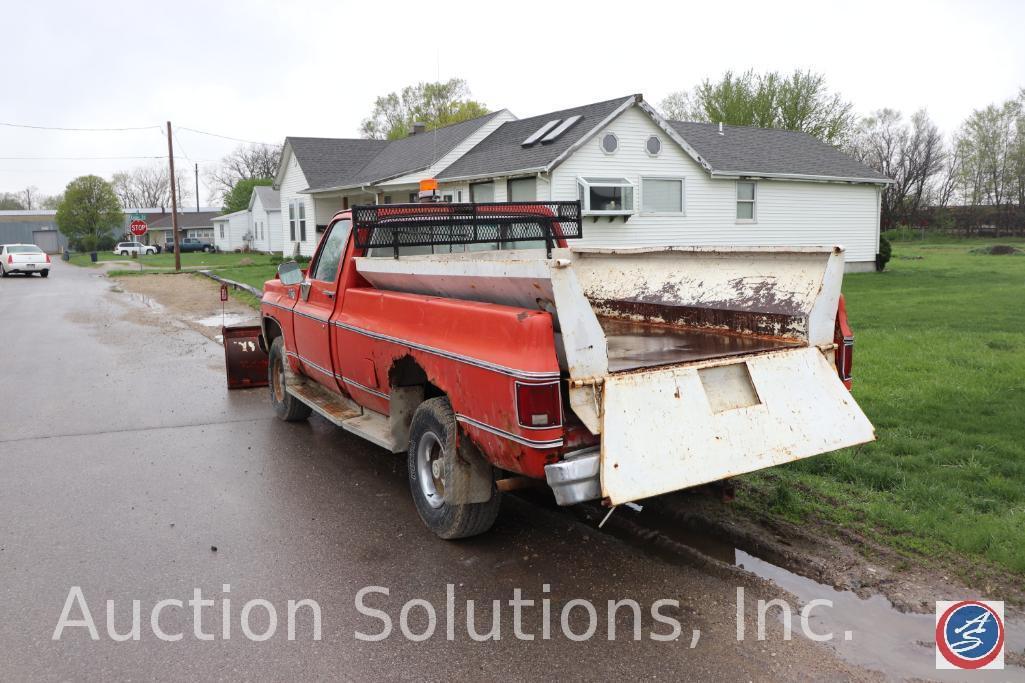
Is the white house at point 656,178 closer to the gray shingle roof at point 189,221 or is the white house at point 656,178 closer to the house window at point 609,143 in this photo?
the house window at point 609,143

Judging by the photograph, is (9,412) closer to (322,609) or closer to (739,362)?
(322,609)

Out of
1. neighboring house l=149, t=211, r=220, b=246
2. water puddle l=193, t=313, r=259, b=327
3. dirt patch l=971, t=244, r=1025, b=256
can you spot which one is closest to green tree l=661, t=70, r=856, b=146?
dirt patch l=971, t=244, r=1025, b=256

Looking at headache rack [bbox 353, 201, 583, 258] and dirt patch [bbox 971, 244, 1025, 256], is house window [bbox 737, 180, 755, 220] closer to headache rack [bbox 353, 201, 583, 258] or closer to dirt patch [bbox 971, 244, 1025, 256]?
dirt patch [bbox 971, 244, 1025, 256]

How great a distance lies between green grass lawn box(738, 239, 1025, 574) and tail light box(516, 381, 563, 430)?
81.0 inches

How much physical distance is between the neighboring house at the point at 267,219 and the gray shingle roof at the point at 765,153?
2583cm

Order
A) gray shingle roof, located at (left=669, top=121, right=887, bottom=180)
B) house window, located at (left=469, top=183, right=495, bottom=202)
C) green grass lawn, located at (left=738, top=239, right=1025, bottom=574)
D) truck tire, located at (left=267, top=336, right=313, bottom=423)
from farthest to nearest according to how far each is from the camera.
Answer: gray shingle roof, located at (left=669, top=121, right=887, bottom=180) < house window, located at (left=469, top=183, right=495, bottom=202) < truck tire, located at (left=267, top=336, right=313, bottom=423) < green grass lawn, located at (left=738, top=239, right=1025, bottom=574)

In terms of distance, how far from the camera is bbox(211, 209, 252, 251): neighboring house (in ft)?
189

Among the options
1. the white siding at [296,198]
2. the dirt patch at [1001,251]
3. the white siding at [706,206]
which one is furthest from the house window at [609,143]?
the dirt patch at [1001,251]

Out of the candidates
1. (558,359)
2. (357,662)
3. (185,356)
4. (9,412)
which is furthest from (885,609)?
(185,356)

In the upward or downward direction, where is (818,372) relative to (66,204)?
downward

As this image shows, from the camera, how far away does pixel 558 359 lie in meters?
4.04

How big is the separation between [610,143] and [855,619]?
18.1 meters

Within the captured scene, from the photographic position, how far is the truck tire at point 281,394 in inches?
309

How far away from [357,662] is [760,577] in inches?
84.7
